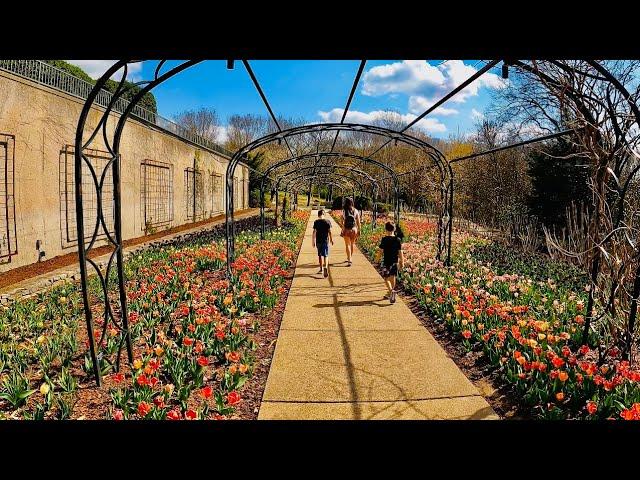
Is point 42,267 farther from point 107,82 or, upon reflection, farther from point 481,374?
point 107,82

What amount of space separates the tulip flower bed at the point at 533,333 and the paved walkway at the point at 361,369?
1.25 ft

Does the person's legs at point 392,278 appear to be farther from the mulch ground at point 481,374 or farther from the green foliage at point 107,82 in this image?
the green foliage at point 107,82

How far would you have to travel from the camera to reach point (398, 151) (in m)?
35.2

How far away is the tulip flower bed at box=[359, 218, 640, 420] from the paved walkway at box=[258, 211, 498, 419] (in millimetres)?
380

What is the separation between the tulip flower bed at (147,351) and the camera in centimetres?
304

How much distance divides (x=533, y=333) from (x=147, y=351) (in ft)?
12.3

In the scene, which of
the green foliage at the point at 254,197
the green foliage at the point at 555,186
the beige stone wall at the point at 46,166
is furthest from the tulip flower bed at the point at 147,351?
the green foliage at the point at 254,197

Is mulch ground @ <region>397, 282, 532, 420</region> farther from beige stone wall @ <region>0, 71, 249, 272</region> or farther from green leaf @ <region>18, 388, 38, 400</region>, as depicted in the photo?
beige stone wall @ <region>0, 71, 249, 272</region>
